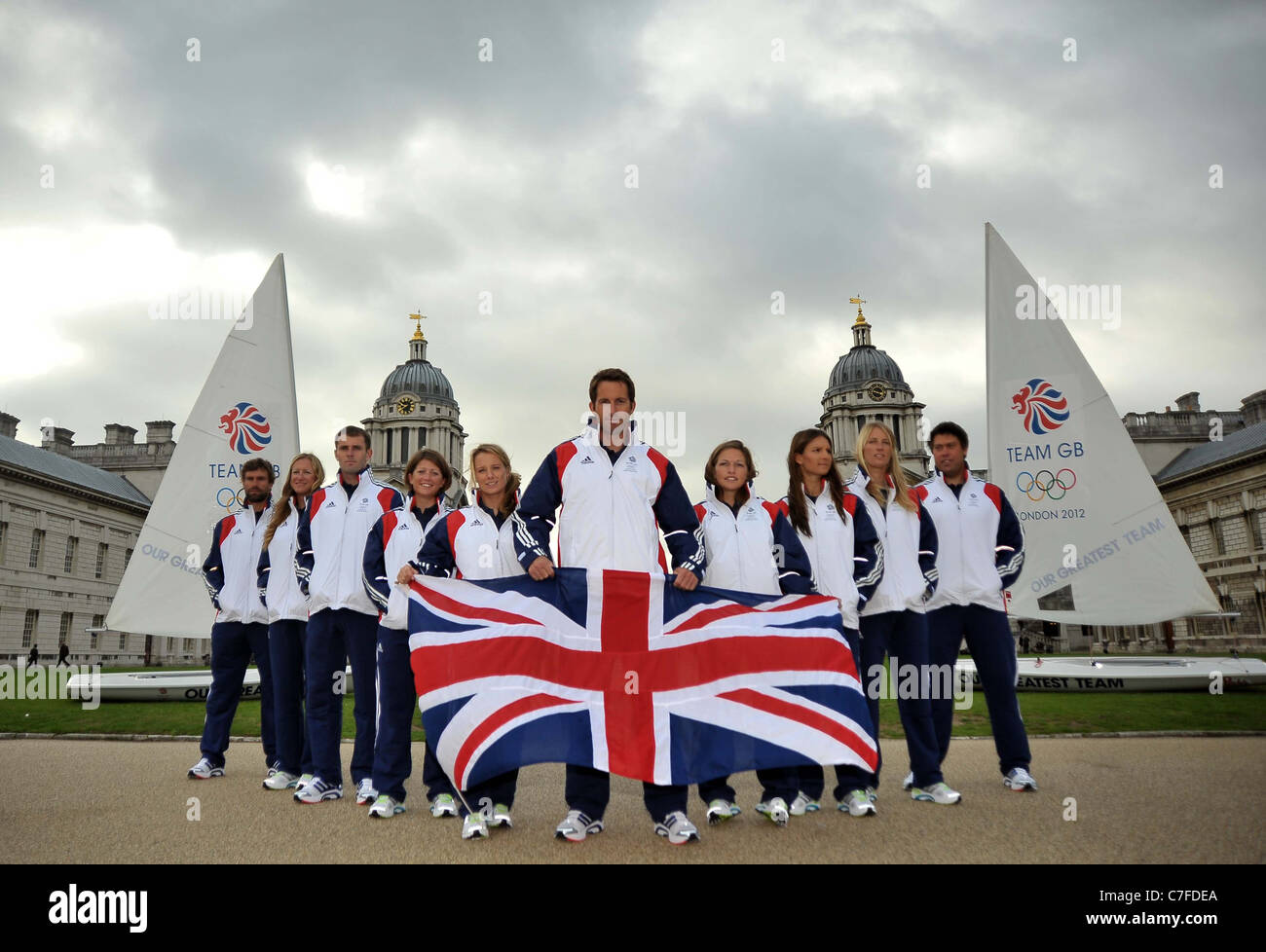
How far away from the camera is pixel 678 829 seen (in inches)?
168

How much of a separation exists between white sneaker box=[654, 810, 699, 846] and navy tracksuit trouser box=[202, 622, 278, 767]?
4180mm

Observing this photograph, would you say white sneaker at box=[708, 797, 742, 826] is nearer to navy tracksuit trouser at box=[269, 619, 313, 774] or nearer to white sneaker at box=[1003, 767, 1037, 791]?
white sneaker at box=[1003, 767, 1037, 791]

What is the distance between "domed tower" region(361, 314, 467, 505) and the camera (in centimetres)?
8838

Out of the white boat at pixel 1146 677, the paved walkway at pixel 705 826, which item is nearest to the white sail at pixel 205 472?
the paved walkway at pixel 705 826

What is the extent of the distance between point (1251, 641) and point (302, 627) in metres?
47.7

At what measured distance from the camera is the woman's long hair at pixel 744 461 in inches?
220

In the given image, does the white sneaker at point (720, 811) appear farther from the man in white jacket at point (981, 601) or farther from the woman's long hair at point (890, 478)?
the woman's long hair at point (890, 478)

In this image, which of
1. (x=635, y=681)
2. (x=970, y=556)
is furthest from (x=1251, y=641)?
(x=635, y=681)

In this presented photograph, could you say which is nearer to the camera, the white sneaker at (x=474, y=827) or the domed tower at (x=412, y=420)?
the white sneaker at (x=474, y=827)

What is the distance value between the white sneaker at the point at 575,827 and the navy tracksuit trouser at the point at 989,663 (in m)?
2.69

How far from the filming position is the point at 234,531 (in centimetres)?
734

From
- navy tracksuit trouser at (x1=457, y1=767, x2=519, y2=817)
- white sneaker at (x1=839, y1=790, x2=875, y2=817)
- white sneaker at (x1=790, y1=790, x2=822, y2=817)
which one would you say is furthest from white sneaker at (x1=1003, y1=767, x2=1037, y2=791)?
navy tracksuit trouser at (x1=457, y1=767, x2=519, y2=817)

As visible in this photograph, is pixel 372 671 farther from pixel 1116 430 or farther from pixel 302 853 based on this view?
pixel 1116 430

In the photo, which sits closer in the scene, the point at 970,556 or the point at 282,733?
the point at 970,556
